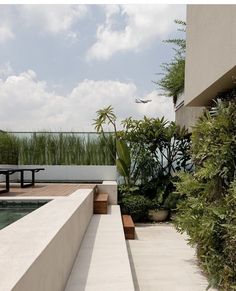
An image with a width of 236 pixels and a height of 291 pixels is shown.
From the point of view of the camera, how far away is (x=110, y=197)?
9570mm

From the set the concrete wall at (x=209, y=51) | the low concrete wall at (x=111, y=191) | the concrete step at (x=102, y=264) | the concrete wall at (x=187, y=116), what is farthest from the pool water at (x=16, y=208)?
the concrete wall at (x=187, y=116)

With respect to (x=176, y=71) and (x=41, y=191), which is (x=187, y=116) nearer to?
(x=176, y=71)

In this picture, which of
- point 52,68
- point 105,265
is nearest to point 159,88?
point 52,68

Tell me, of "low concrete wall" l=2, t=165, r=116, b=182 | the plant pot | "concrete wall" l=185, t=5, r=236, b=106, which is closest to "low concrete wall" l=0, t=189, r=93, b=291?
"concrete wall" l=185, t=5, r=236, b=106

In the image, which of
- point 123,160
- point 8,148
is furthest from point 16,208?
point 8,148

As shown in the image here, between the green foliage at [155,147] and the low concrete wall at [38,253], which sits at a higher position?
the green foliage at [155,147]

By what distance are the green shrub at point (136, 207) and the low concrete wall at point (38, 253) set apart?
5.51 metres

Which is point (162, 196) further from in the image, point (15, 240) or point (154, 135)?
point (15, 240)

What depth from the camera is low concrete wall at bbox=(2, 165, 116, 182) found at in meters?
12.4

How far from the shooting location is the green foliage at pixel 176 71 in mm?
10242

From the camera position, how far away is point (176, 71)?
10.3 metres

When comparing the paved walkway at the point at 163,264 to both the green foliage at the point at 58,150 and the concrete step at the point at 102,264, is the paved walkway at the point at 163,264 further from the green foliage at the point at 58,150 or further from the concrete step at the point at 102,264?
the green foliage at the point at 58,150

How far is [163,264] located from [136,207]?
416 cm

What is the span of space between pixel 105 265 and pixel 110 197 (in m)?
5.56
